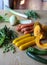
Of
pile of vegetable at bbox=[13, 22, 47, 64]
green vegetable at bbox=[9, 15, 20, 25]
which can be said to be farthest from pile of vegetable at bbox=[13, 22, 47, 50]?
green vegetable at bbox=[9, 15, 20, 25]

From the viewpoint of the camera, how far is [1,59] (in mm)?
1201

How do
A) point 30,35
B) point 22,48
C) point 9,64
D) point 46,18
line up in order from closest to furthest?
point 9,64 < point 22,48 < point 30,35 < point 46,18

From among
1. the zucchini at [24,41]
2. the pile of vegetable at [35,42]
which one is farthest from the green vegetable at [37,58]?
the zucchini at [24,41]

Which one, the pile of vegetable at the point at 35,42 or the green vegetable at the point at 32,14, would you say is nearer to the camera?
the pile of vegetable at the point at 35,42

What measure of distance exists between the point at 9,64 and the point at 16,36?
302 mm

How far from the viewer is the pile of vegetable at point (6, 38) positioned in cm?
129

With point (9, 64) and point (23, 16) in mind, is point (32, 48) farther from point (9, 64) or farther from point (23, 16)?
point (23, 16)

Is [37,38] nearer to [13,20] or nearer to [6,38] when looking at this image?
[6,38]

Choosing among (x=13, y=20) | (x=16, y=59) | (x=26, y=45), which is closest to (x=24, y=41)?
(x=26, y=45)

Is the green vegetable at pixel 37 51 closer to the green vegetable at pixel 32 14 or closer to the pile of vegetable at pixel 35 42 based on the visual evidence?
the pile of vegetable at pixel 35 42

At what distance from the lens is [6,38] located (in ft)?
4.48

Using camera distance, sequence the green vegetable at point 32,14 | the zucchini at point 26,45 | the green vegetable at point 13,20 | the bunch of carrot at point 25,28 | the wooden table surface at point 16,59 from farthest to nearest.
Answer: the green vegetable at point 32,14 → the green vegetable at point 13,20 → the bunch of carrot at point 25,28 → the zucchini at point 26,45 → the wooden table surface at point 16,59

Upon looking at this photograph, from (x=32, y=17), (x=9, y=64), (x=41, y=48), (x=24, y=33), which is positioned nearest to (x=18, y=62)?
(x=9, y=64)

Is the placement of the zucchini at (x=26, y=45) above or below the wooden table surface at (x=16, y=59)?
above
